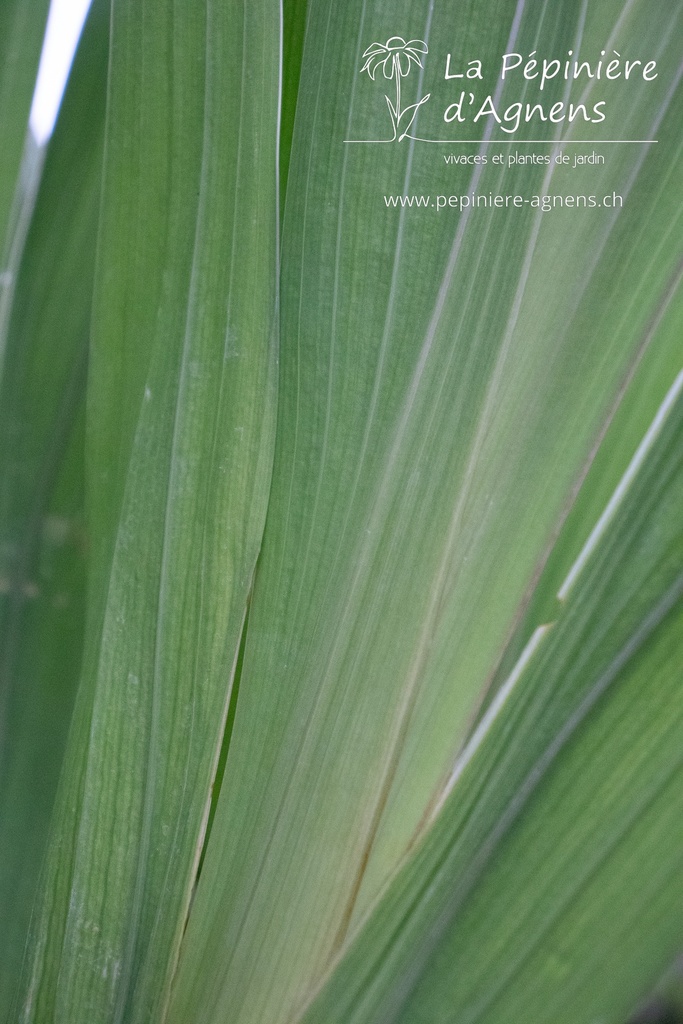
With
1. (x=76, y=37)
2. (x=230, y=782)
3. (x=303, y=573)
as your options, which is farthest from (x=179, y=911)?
(x=76, y=37)

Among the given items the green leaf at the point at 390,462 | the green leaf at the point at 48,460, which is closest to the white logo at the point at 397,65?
the green leaf at the point at 390,462

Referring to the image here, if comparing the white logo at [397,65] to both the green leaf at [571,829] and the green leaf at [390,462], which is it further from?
the green leaf at [571,829]

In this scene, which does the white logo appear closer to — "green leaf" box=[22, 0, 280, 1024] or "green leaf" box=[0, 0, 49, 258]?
"green leaf" box=[22, 0, 280, 1024]

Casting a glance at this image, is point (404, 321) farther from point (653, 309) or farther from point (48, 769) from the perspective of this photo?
point (48, 769)

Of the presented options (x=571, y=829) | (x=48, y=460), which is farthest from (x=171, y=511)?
(x=571, y=829)

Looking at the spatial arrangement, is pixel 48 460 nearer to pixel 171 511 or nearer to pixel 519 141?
pixel 171 511

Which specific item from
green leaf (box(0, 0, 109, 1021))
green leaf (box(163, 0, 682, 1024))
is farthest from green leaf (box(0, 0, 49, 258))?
green leaf (box(163, 0, 682, 1024))

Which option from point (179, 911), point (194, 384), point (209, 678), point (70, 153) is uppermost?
point (70, 153)
